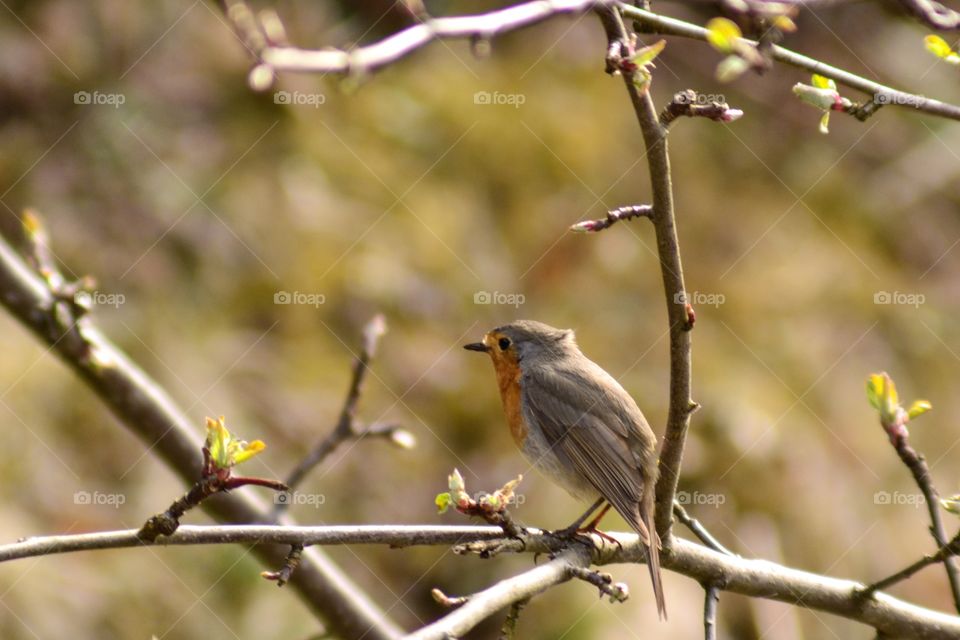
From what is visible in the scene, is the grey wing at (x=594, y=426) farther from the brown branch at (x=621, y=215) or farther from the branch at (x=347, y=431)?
the brown branch at (x=621, y=215)

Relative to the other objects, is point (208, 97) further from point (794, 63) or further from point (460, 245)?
point (794, 63)

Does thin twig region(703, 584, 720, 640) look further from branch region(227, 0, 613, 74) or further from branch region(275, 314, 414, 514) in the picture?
branch region(227, 0, 613, 74)

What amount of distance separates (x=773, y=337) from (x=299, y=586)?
3.84m

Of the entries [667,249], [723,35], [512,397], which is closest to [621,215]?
[667,249]

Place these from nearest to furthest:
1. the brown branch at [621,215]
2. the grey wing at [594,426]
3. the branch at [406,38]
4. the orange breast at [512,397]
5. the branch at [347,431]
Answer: the branch at [406,38], the brown branch at [621,215], the grey wing at [594,426], the branch at [347,431], the orange breast at [512,397]

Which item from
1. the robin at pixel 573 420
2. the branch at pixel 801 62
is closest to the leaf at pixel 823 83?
the branch at pixel 801 62

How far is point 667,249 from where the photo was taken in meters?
2.30

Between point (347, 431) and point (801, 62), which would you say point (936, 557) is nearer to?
→ point (801, 62)

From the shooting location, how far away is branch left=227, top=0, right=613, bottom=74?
1.65 m

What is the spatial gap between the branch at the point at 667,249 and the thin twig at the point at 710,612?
0.32 meters

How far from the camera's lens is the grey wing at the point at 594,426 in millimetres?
3801

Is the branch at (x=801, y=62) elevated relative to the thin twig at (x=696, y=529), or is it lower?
elevated

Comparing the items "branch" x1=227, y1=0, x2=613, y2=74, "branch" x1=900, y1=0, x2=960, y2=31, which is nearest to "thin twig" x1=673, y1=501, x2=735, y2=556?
"branch" x1=900, y1=0, x2=960, y2=31

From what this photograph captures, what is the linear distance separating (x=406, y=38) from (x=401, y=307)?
4277mm
